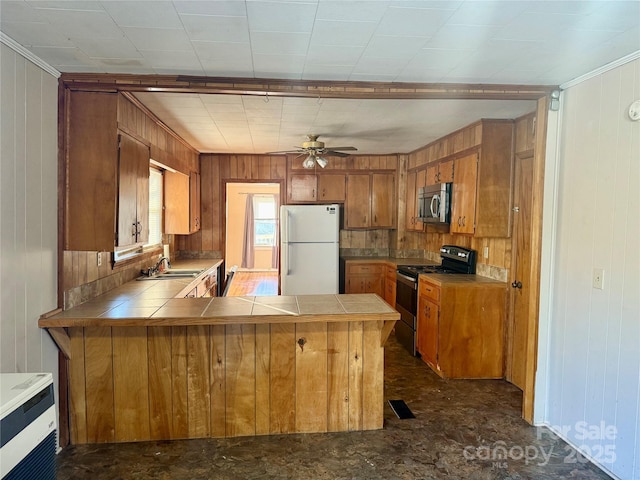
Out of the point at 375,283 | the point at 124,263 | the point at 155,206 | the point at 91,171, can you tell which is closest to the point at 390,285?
the point at 375,283

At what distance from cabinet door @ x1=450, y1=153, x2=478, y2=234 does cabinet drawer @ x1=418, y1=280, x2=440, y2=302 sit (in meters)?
0.60

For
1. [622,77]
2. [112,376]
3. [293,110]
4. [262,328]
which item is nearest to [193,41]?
[293,110]

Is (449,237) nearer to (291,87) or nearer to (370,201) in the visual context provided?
(370,201)

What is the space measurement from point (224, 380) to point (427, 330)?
6.83 ft

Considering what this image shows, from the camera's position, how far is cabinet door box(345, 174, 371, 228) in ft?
18.4

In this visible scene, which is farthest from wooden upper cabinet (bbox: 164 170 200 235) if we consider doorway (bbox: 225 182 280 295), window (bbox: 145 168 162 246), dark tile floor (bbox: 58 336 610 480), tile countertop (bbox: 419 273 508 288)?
doorway (bbox: 225 182 280 295)

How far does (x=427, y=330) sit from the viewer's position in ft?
12.6

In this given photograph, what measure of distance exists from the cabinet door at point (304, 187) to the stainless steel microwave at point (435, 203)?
59.8 inches

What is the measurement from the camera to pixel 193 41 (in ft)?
6.36

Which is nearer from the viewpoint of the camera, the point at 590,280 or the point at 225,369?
the point at 590,280

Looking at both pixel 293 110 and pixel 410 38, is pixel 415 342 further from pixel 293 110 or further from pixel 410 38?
pixel 410 38

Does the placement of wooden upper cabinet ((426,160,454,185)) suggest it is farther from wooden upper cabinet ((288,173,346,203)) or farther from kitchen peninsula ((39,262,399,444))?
kitchen peninsula ((39,262,399,444))

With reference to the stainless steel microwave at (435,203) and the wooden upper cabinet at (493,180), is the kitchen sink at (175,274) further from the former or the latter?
the wooden upper cabinet at (493,180)

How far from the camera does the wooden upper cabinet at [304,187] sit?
5.59 meters
